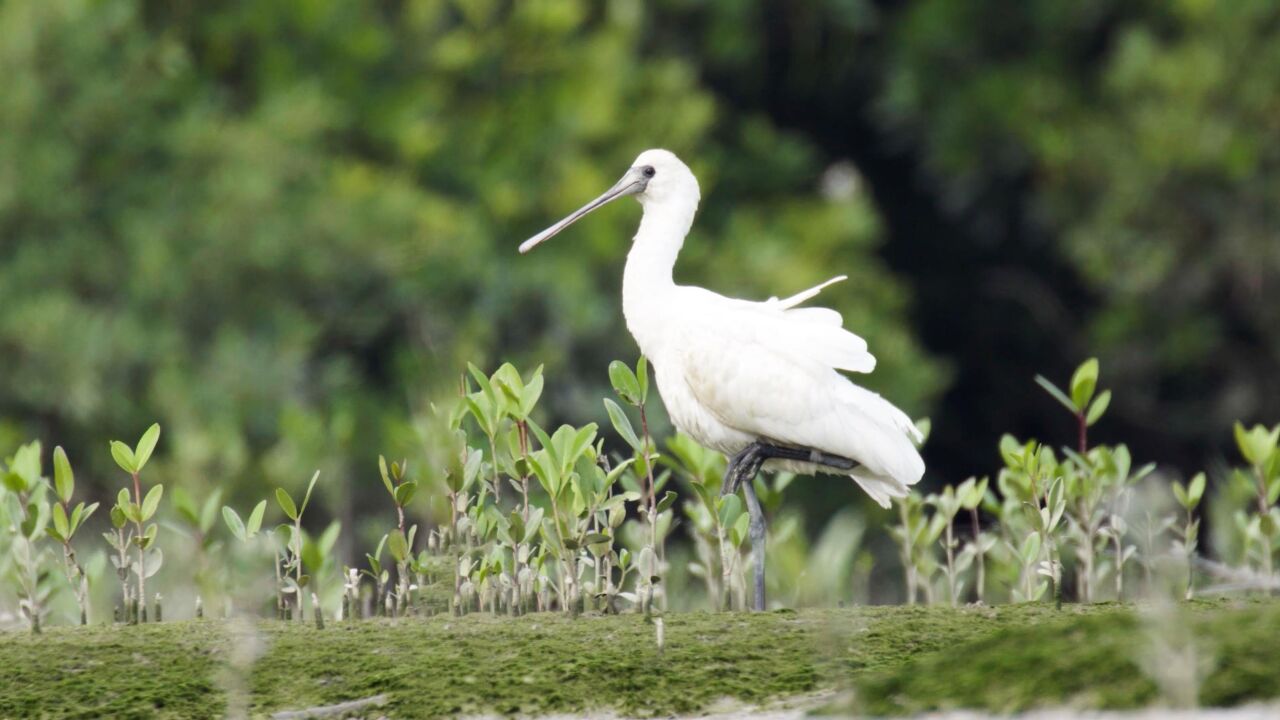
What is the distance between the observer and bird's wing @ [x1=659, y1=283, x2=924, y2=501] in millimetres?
6902

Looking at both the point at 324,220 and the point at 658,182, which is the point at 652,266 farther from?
the point at 324,220

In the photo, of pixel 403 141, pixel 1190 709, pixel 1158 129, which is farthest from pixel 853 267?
pixel 1190 709

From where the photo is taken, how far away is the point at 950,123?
55.4 ft

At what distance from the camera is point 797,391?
274 inches

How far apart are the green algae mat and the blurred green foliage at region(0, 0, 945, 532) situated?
5750 millimetres

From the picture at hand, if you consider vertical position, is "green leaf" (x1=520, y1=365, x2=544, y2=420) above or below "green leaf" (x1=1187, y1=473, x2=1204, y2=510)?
above

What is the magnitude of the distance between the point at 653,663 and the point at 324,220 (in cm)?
936

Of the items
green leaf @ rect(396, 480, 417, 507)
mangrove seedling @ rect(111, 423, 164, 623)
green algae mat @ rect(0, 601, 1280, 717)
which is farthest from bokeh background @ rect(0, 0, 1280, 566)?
green algae mat @ rect(0, 601, 1280, 717)

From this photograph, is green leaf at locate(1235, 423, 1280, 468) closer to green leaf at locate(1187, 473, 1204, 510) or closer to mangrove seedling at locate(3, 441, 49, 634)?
green leaf at locate(1187, 473, 1204, 510)

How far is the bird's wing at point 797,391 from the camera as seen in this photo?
6.90 meters

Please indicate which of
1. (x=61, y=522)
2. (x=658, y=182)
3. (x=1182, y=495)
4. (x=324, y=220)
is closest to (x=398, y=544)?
(x=61, y=522)

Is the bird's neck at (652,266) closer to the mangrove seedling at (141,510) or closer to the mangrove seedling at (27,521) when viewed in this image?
the mangrove seedling at (141,510)

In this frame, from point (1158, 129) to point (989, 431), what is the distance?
4159 millimetres

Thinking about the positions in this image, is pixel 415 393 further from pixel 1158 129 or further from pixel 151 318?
pixel 1158 129
